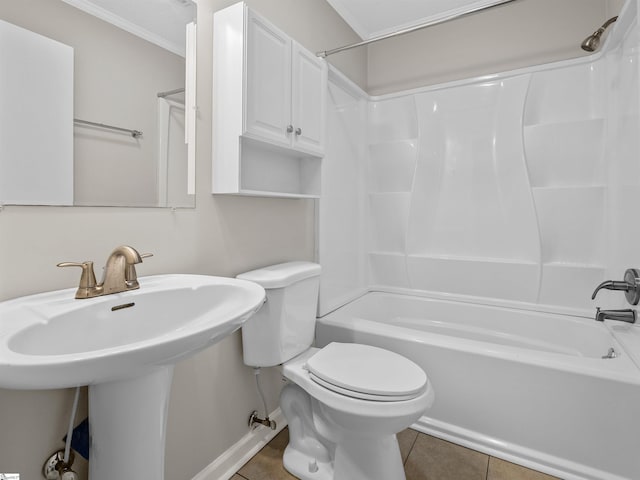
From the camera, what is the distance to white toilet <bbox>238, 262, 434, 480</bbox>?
1181mm

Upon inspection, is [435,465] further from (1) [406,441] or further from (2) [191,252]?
(2) [191,252]

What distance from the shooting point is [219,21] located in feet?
4.39

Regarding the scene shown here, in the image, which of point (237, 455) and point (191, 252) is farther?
point (237, 455)

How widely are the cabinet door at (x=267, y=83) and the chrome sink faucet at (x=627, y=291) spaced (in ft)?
5.39

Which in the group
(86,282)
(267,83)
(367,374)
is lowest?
(367,374)

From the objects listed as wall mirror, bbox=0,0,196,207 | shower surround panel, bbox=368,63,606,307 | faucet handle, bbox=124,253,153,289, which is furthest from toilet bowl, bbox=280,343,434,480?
shower surround panel, bbox=368,63,606,307

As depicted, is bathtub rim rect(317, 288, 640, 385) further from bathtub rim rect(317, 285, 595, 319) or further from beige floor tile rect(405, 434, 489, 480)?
beige floor tile rect(405, 434, 489, 480)

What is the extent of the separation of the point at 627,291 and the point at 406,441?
1.25 metres

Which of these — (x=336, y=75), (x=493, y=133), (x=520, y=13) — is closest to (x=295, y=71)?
(x=336, y=75)

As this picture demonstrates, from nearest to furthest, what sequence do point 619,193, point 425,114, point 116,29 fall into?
1. point 116,29
2. point 619,193
3. point 425,114

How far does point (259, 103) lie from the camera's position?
1.38m

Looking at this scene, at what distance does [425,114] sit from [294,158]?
1.21 metres

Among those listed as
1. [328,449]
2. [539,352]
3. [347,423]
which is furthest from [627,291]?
[328,449]

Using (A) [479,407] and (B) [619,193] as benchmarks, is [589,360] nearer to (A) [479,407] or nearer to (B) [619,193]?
(A) [479,407]
